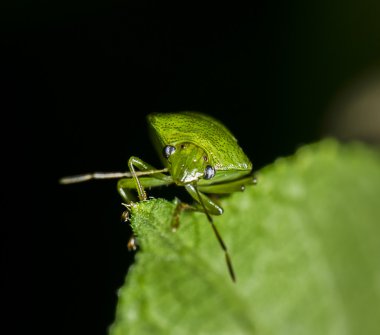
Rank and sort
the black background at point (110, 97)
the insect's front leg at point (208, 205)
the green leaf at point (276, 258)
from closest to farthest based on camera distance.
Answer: the green leaf at point (276, 258), the insect's front leg at point (208, 205), the black background at point (110, 97)

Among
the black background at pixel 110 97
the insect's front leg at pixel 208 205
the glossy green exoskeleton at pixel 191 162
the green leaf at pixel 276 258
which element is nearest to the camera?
the green leaf at pixel 276 258

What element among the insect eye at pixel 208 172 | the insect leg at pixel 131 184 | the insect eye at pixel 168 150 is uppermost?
the insect eye at pixel 168 150

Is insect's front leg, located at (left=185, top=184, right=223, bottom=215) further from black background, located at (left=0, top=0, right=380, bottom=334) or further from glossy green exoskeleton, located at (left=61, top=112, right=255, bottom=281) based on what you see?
black background, located at (left=0, top=0, right=380, bottom=334)

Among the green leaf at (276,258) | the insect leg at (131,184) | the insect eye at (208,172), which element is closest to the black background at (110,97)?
the insect leg at (131,184)

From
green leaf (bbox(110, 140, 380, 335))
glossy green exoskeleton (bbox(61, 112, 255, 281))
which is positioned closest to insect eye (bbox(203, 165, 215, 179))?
glossy green exoskeleton (bbox(61, 112, 255, 281))

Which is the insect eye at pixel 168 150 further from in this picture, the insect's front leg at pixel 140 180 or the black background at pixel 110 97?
the black background at pixel 110 97

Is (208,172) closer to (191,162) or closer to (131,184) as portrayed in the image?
(191,162)
